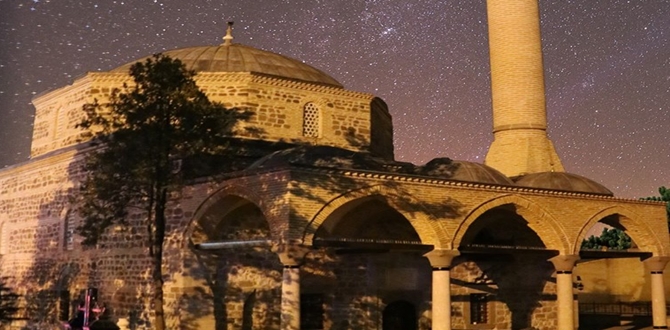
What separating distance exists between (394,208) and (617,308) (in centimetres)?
1379

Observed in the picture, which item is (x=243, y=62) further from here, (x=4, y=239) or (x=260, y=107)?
(x=4, y=239)

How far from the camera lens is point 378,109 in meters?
20.2

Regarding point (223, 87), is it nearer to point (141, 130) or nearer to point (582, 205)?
point (141, 130)

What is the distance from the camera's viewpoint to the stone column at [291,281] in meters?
12.0

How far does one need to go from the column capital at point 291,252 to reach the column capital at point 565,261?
6.37 metres

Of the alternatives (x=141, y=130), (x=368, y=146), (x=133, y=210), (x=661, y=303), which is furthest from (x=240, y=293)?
(x=661, y=303)

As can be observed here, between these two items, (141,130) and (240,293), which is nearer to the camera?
(141,130)

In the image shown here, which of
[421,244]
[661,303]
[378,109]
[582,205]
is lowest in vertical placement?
[661,303]

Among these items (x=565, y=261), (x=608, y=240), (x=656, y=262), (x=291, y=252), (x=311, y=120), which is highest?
(x=311, y=120)

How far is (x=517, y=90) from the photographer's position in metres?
19.9

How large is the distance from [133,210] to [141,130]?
3435 millimetres

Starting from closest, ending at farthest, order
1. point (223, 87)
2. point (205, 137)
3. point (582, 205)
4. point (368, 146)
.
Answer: point (205, 137)
point (582, 205)
point (223, 87)
point (368, 146)

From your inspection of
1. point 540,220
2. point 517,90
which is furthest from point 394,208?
point 517,90

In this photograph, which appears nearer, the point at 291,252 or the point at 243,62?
the point at 291,252
